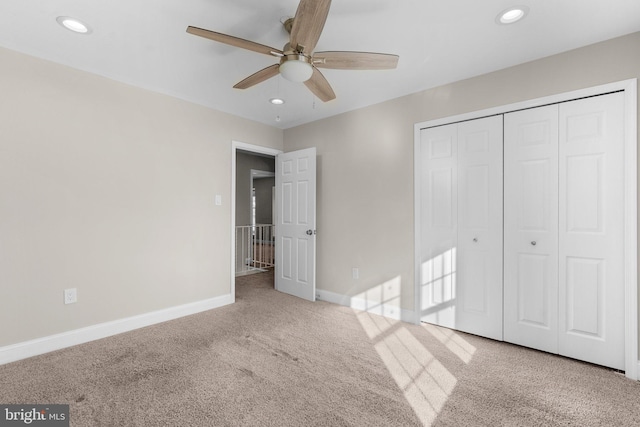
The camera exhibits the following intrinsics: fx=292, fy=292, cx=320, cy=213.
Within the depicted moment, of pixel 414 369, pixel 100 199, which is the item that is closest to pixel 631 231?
pixel 414 369

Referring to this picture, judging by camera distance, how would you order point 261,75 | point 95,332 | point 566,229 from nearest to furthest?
1. point 261,75
2. point 566,229
3. point 95,332

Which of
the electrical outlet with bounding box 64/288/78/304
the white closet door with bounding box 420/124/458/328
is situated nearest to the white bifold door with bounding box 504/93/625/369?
the white closet door with bounding box 420/124/458/328

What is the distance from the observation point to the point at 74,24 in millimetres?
2049

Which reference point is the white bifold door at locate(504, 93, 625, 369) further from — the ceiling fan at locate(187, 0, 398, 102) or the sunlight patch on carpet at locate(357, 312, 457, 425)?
the ceiling fan at locate(187, 0, 398, 102)

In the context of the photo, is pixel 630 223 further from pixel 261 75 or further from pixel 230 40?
pixel 230 40

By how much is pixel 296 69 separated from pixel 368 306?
2.69m

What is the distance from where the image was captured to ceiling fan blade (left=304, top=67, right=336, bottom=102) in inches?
82.7

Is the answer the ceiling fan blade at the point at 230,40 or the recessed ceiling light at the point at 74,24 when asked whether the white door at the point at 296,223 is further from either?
the recessed ceiling light at the point at 74,24

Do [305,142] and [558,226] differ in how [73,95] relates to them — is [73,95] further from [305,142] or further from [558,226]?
[558,226]

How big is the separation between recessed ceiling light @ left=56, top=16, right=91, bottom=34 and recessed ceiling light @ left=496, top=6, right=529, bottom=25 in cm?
285

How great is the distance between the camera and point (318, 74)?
82.4 inches

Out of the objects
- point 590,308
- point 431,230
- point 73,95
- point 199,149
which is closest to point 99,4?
point 73,95

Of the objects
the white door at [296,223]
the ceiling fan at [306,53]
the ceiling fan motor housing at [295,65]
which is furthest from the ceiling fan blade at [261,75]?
the white door at [296,223]

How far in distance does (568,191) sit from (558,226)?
0.95 ft
